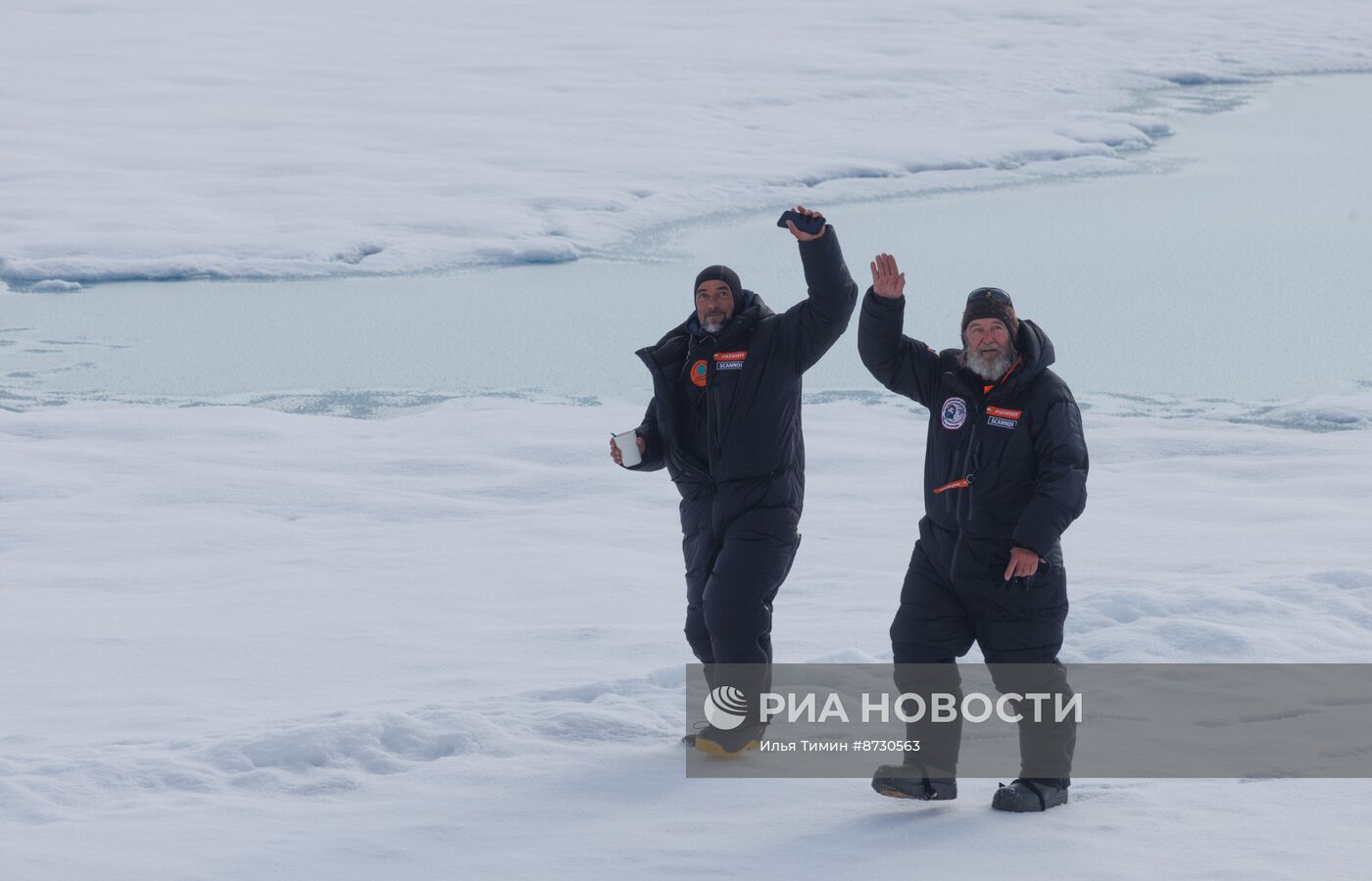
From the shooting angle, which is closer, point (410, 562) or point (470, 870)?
point (470, 870)

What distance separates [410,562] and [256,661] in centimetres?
140

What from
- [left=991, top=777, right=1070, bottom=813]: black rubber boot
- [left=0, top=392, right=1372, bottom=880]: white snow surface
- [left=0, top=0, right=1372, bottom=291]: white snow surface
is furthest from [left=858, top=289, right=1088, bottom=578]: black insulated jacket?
[left=0, top=0, right=1372, bottom=291]: white snow surface

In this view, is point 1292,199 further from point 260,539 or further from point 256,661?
point 256,661

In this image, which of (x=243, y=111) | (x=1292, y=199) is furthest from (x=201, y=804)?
(x=243, y=111)

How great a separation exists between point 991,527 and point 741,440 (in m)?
0.72

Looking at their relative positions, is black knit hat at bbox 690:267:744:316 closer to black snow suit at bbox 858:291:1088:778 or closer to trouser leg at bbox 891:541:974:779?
black snow suit at bbox 858:291:1088:778

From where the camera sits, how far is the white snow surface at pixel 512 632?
347 centimetres

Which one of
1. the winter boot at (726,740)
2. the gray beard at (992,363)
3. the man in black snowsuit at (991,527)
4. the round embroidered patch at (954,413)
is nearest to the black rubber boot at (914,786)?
the man in black snowsuit at (991,527)

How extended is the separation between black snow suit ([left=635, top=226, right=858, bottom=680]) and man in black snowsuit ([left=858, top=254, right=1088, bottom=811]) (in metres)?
0.27

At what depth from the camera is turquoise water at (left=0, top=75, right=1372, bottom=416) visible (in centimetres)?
1022

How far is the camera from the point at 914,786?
3.74 m

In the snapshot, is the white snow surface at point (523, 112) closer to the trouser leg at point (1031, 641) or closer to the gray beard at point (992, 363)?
the gray beard at point (992, 363)

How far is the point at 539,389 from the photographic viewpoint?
10.1 meters

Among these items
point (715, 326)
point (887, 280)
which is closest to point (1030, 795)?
point (887, 280)
